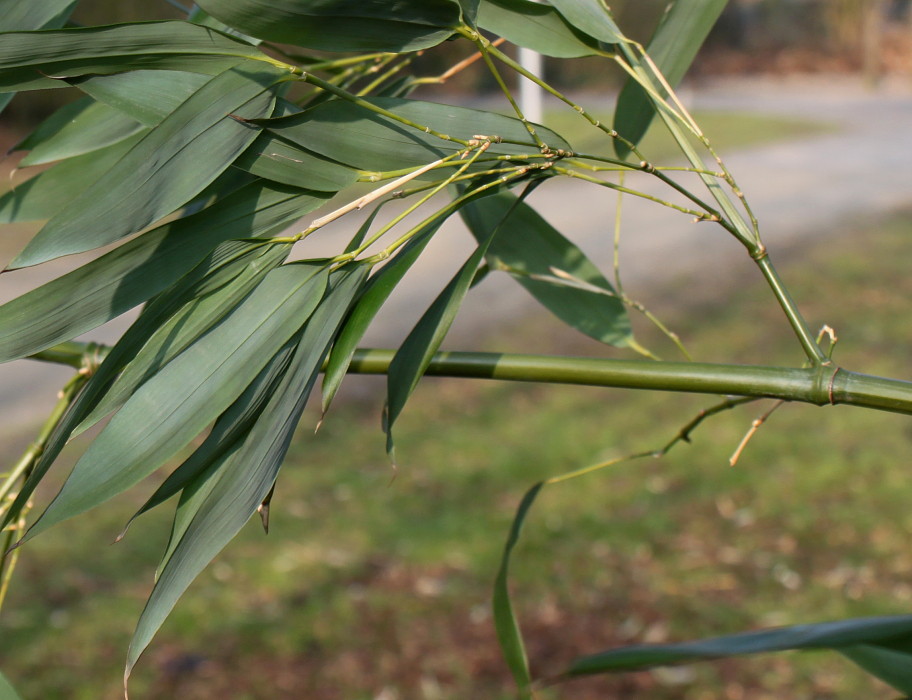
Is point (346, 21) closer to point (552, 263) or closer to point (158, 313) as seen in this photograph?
point (158, 313)

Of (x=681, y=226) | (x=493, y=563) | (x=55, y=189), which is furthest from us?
(x=681, y=226)

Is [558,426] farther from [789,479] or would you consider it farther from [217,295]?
[217,295]

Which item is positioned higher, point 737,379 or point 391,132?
point 391,132

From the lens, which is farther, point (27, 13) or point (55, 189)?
point (55, 189)

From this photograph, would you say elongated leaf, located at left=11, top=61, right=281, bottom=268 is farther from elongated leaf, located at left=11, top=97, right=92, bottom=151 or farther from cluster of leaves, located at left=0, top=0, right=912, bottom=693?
elongated leaf, located at left=11, top=97, right=92, bottom=151

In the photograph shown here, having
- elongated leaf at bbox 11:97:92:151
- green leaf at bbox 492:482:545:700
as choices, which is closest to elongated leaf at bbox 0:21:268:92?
elongated leaf at bbox 11:97:92:151

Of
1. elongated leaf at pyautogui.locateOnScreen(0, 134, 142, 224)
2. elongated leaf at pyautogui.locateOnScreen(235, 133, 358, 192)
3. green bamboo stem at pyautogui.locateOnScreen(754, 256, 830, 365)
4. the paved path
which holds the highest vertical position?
elongated leaf at pyautogui.locateOnScreen(235, 133, 358, 192)

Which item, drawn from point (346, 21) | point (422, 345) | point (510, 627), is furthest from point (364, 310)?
point (510, 627)

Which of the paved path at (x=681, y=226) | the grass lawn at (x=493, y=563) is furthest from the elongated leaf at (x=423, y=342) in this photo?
the paved path at (x=681, y=226)

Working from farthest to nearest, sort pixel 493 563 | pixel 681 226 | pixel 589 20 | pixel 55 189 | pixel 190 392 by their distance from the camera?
pixel 681 226, pixel 493 563, pixel 55 189, pixel 589 20, pixel 190 392
